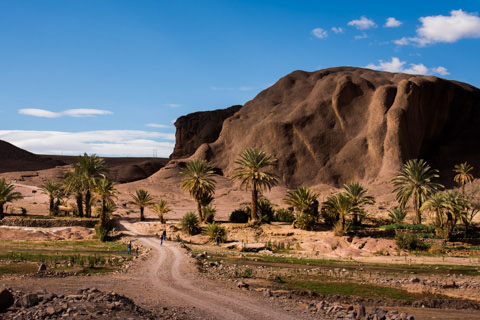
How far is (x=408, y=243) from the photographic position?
1406 inches

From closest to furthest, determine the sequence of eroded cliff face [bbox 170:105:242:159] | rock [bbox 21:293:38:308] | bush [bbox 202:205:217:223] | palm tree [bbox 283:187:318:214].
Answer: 1. rock [bbox 21:293:38:308]
2. palm tree [bbox 283:187:318:214]
3. bush [bbox 202:205:217:223]
4. eroded cliff face [bbox 170:105:242:159]

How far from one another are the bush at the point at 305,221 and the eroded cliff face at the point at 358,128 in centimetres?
3219

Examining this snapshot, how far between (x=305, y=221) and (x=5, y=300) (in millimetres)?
30268

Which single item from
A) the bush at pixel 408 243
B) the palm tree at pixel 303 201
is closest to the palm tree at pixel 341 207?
the palm tree at pixel 303 201

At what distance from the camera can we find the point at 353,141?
79.2 metres

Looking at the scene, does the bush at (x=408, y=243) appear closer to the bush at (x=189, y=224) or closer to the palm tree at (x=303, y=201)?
the palm tree at (x=303, y=201)

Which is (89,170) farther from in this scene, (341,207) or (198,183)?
(341,207)

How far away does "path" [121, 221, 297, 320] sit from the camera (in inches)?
596

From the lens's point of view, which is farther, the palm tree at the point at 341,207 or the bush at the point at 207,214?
the bush at the point at 207,214

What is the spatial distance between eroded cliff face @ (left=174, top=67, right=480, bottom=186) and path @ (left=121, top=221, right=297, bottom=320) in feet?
173

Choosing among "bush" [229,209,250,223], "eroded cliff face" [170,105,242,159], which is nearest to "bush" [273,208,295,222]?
"bush" [229,209,250,223]

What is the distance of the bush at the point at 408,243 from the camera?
35625 mm

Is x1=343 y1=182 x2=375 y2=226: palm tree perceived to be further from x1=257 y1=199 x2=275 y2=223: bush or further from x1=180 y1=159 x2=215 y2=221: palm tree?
x1=180 y1=159 x2=215 y2=221: palm tree

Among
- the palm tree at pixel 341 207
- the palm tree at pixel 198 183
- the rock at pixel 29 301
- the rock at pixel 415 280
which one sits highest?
the palm tree at pixel 198 183
